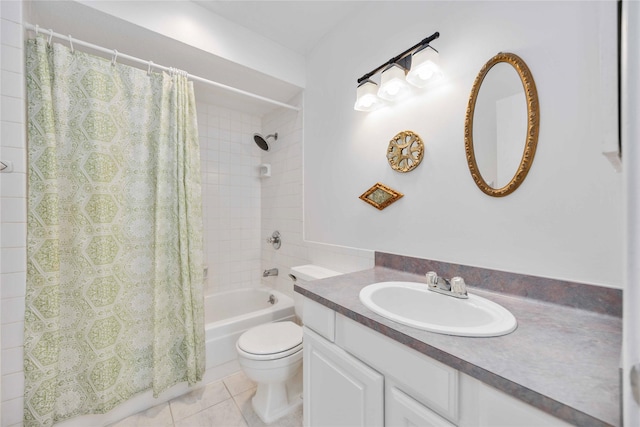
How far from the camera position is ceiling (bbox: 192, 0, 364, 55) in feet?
5.11

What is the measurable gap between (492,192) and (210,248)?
2.31 metres

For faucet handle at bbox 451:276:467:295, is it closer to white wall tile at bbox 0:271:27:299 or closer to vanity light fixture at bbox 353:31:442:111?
vanity light fixture at bbox 353:31:442:111

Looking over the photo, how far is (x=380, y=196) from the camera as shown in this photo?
1.46m

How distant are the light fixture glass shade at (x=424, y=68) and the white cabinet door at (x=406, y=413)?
4.29ft

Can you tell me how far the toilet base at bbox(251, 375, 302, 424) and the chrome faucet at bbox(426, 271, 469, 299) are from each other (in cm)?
110

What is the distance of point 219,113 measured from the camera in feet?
8.00

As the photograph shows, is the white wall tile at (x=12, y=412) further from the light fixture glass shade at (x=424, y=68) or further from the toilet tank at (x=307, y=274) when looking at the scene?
the light fixture glass shade at (x=424, y=68)

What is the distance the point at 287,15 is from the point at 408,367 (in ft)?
6.75

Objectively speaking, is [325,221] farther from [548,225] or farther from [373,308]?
[548,225]

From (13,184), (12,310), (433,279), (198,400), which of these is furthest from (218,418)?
(13,184)

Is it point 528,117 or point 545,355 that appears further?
point 528,117

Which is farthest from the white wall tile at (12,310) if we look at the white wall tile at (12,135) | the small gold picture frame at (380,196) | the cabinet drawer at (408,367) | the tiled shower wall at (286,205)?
the small gold picture frame at (380,196)

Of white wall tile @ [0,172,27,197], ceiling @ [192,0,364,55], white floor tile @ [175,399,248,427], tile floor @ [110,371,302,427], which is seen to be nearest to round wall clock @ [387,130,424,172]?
ceiling @ [192,0,364,55]

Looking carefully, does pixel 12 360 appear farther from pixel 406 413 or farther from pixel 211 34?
pixel 211 34
